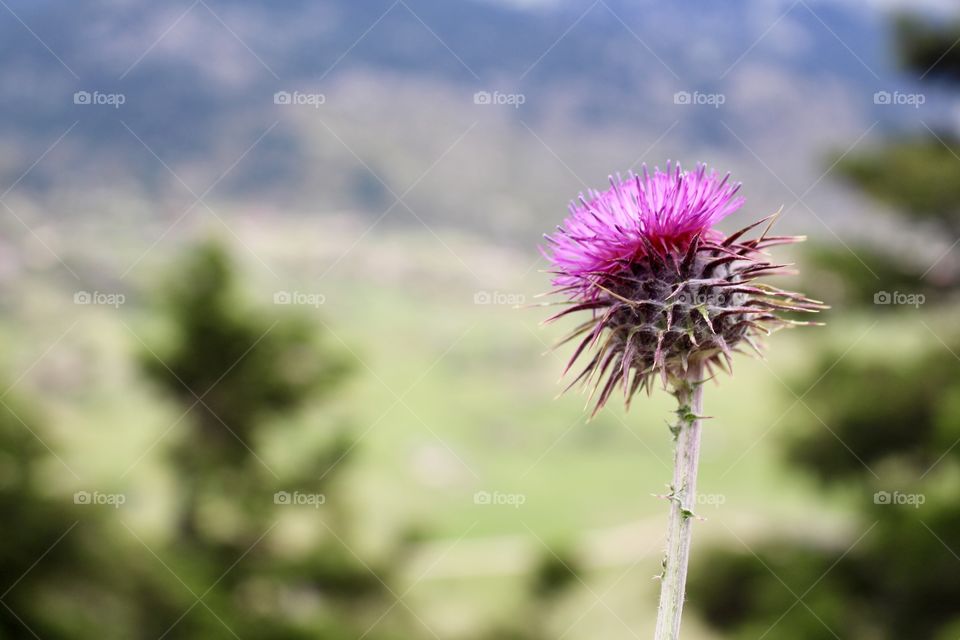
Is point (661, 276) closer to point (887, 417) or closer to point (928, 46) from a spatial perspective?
point (887, 417)

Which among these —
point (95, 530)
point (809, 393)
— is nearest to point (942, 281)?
point (809, 393)

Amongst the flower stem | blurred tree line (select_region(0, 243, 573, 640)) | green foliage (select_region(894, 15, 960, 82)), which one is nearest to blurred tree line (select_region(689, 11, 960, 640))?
green foliage (select_region(894, 15, 960, 82))

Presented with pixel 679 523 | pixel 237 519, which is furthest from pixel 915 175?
pixel 679 523

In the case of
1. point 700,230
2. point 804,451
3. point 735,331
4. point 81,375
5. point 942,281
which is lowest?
point 735,331

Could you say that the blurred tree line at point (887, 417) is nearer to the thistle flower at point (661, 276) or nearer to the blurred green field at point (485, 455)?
the blurred green field at point (485, 455)

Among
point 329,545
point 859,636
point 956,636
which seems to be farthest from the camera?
point 859,636

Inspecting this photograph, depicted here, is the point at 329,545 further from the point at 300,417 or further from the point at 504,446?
the point at 504,446

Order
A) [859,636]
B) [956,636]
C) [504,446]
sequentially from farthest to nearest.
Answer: [504,446]
[859,636]
[956,636]

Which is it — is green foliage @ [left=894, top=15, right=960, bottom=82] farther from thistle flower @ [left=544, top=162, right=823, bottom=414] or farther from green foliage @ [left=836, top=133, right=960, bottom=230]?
thistle flower @ [left=544, top=162, right=823, bottom=414]
